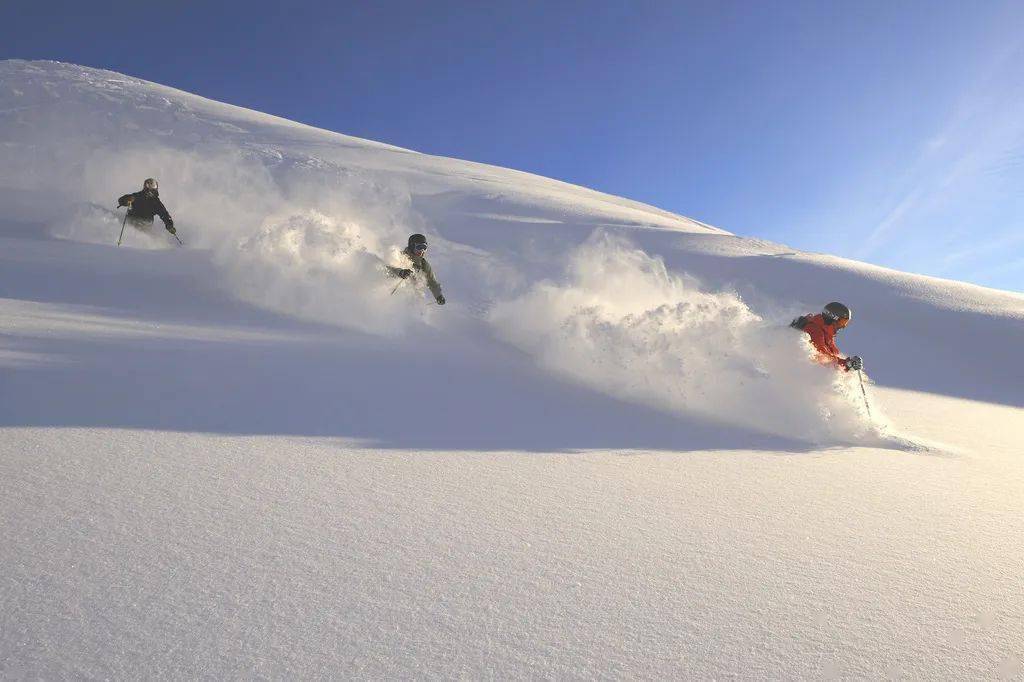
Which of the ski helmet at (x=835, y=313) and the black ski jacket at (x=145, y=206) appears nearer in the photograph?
the ski helmet at (x=835, y=313)

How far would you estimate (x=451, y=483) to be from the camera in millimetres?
2906

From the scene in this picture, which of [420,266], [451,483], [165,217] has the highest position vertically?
[420,266]

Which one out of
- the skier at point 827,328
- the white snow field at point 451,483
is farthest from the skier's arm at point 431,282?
the skier at point 827,328

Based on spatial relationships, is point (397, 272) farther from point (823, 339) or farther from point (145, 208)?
point (823, 339)

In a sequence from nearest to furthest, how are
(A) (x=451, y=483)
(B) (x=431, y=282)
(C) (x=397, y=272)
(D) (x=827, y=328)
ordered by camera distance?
(A) (x=451, y=483) → (D) (x=827, y=328) → (C) (x=397, y=272) → (B) (x=431, y=282)

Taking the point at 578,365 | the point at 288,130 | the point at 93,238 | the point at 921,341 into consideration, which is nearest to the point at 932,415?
the point at 578,365

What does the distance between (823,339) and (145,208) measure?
1023 cm

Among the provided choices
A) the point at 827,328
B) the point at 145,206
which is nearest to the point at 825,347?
the point at 827,328

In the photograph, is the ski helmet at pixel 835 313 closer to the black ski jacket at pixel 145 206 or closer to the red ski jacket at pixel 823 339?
the red ski jacket at pixel 823 339

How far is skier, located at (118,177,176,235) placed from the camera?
30.3 feet

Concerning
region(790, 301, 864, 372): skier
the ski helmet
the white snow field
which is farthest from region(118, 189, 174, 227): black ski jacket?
the ski helmet

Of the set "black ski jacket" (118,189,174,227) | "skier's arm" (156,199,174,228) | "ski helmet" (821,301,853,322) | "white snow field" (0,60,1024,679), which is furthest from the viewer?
"skier's arm" (156,199,174,228)

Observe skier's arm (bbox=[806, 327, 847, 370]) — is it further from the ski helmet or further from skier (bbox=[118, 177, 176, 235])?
skier (bbox=[118, 177, 176, 235])

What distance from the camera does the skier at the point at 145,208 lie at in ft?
30.3
